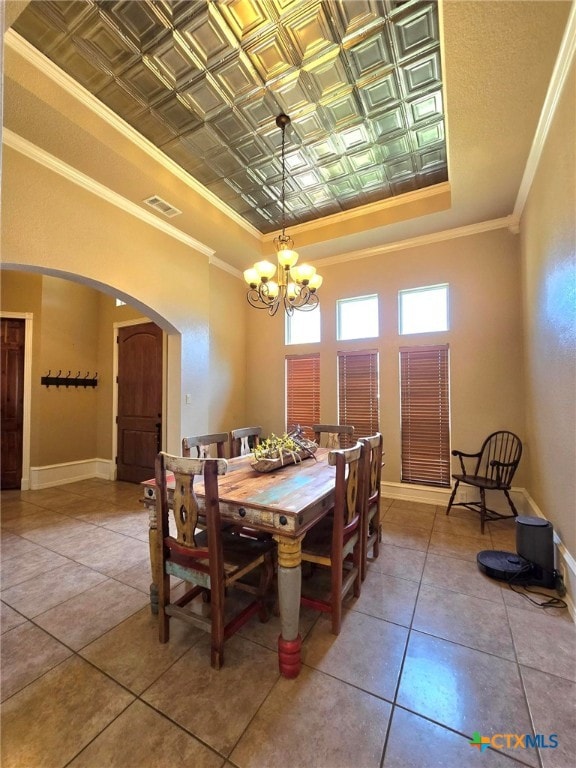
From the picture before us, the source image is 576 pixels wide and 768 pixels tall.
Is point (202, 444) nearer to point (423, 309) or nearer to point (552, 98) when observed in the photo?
point (423, 309)

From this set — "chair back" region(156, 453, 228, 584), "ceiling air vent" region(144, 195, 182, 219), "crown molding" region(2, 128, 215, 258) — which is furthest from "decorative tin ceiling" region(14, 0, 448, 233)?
"chair back" region(156, 453, 228, 584)

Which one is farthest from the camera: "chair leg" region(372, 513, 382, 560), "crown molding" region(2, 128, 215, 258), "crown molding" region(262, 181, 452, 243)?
"crown molding" region(262, 181, 452, 243)

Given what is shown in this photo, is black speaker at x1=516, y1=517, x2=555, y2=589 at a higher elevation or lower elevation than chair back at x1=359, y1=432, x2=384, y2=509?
lower

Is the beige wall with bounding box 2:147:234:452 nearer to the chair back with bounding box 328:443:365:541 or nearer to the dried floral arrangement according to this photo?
the dried floral arrangement

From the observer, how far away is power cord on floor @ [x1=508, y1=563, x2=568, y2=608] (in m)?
2.22

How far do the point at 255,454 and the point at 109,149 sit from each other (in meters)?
2.85

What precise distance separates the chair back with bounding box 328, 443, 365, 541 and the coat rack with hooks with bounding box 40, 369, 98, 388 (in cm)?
506

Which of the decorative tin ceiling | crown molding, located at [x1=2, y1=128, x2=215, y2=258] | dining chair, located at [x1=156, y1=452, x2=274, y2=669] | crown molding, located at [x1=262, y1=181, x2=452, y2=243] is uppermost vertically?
the decorative tin ceiling

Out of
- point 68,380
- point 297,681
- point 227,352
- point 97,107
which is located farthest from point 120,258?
point 297,681

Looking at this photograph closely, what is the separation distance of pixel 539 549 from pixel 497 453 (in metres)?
1.60

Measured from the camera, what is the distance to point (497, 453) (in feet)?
12.7

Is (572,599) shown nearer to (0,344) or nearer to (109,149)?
(109,149)

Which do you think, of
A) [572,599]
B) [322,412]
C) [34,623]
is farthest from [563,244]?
[34,623]

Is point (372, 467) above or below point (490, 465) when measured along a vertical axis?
above
